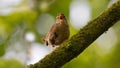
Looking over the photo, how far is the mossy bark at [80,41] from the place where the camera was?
9.58 feet

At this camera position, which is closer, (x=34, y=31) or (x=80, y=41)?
(x=80, y=41)

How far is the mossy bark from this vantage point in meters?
2.92

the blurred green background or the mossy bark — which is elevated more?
the blurred green background

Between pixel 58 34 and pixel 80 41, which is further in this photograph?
pixel 58 34

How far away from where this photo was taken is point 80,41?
9.70 feet

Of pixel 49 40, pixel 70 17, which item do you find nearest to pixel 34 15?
pixel 70 17

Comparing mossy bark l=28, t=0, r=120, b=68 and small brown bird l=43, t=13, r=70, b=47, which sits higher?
small brown bird l=43, t=13, r=70, b=47

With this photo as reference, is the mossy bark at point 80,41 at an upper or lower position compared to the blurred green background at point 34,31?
lower

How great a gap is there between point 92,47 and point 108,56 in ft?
0.64

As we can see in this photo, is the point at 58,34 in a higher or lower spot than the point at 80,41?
higher

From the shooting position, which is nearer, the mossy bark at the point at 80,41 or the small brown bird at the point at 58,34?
the mossy bark at the point at 80,41

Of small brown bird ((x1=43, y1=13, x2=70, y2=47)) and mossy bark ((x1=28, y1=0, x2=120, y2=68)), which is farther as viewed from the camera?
small brown bird ((x1=43, y1=13, x2=70, y2=47))

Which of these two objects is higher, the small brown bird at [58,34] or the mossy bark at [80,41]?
the small brown bird at [58,34]

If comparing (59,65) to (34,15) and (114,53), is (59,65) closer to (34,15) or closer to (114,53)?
Answer: (114,53)
